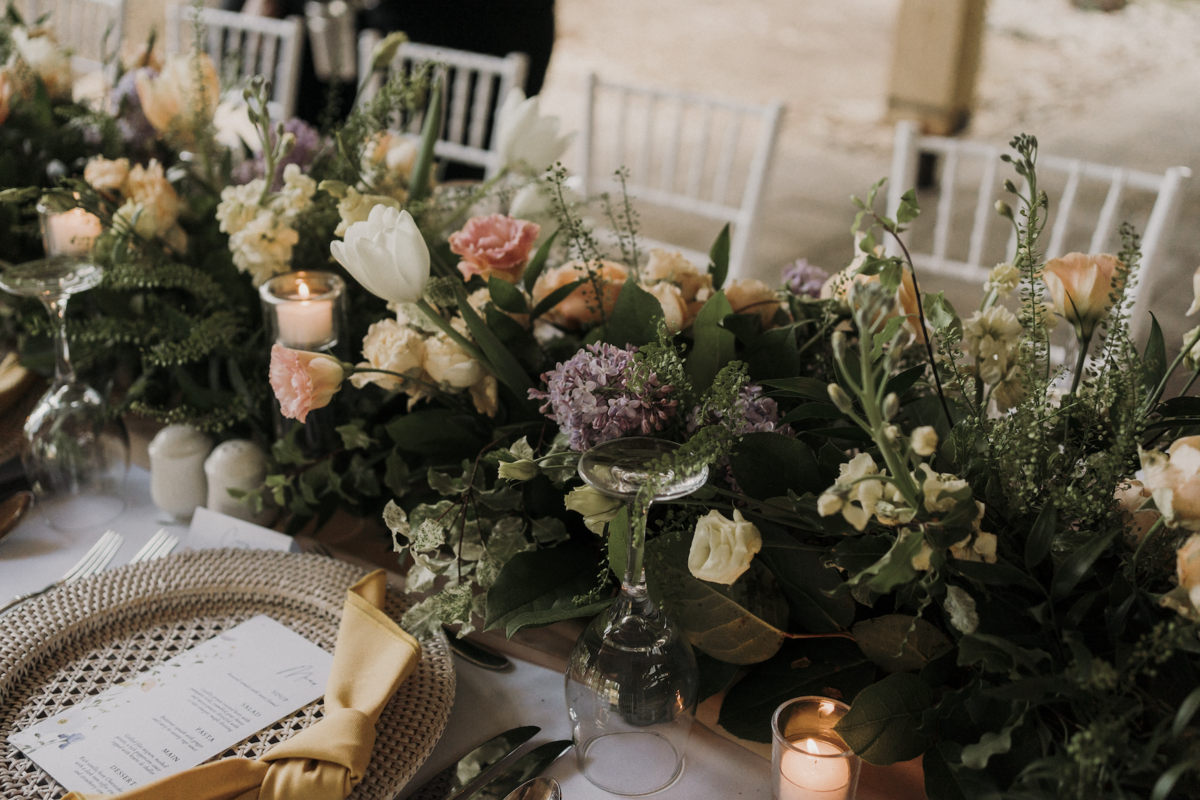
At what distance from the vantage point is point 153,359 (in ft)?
3.15

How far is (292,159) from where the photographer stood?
3.88 feet

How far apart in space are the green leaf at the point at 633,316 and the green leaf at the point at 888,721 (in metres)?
0.32

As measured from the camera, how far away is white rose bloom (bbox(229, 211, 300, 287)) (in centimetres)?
95

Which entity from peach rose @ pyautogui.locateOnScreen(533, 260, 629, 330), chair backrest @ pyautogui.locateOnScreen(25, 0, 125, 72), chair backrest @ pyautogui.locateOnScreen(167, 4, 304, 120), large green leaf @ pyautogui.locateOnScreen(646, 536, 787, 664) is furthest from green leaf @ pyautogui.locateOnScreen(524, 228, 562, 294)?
chair backrest @ pyautogui.locateOnScreen(25, 0, 125, 72)

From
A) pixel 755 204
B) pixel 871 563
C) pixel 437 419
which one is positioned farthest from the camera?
pixel 755 204

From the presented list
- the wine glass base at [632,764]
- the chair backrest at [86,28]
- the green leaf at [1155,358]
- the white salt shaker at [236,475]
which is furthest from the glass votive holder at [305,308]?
the chair backrest at [86,28]

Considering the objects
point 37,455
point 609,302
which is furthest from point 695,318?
point 37,455

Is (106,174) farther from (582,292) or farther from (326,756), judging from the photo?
(326,756)

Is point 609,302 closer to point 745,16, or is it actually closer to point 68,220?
point 68,220

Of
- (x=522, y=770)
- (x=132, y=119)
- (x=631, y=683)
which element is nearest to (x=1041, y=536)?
(x=631, y=683)

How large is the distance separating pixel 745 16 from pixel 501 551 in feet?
23.2

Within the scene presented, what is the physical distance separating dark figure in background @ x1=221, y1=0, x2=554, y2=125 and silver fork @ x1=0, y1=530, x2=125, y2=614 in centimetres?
214

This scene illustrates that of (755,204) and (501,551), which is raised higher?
(755,204)

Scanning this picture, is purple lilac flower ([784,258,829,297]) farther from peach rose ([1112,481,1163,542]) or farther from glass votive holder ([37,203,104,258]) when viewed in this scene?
glass votive holder ([37,203,104,258])
